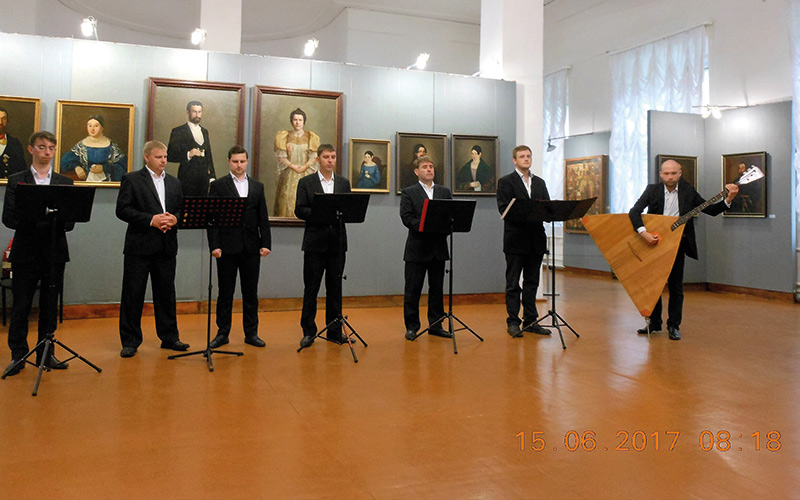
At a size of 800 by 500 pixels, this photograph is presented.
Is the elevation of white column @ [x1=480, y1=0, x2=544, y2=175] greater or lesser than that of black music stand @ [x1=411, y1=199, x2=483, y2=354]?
greater

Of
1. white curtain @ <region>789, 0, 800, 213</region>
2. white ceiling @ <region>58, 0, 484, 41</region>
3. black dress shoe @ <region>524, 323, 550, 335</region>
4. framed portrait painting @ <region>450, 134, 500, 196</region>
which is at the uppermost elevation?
white ceiling @ <region>58, 0, 484, 41</region>

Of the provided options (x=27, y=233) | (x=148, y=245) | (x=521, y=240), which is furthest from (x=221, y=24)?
(x=521, y=240)

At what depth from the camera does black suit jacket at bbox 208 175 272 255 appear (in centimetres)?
567

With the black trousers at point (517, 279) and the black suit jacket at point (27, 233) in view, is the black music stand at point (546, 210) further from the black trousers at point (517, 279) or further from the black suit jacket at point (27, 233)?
the black suit jacket at point (27, 233)

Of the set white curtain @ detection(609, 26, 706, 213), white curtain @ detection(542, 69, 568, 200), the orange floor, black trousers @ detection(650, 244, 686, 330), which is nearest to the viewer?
the orange floor

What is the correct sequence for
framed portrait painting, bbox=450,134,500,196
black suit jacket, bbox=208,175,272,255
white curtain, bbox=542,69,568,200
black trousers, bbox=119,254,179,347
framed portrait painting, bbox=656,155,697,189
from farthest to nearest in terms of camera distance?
white curtain, bbox=542,69,568,200 < framed portrait painting, bbox=656,155,697,189 < framed portrait painting, bbox=450,134,500,196 < black suit jacket, bbox=208,175,272,255 < black trousers, bbox=119,254,179,347

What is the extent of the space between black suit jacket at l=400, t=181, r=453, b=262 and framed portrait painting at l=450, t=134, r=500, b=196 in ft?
9.08

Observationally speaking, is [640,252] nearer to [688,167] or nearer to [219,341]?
[219,341]

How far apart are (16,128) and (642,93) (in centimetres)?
1111

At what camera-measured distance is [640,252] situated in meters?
6.32


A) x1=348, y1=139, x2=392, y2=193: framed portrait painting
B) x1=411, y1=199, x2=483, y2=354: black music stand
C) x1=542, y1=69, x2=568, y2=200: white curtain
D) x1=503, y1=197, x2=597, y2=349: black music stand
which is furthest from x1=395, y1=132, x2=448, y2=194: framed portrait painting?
x1=542, y1=69, x2=568, y2=200: white curtain

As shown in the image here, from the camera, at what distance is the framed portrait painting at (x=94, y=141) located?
7.23m

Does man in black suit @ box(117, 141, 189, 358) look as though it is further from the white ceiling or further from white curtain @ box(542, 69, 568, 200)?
white curtain @ box(542, 69, 568, 200)

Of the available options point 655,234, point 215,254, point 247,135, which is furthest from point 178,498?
point 247,135
